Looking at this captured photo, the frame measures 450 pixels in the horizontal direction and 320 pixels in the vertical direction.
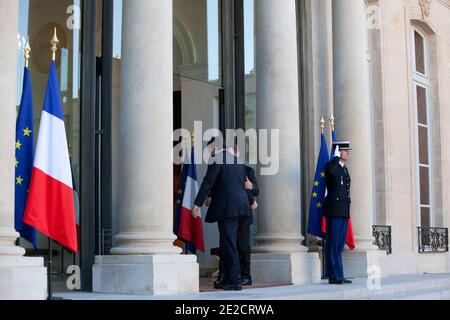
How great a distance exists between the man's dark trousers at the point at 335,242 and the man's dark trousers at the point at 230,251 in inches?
68.8

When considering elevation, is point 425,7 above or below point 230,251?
above

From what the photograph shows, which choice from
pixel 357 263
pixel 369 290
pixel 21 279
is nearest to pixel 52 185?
pixel 21 279

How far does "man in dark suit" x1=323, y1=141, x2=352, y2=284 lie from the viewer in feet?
35.6

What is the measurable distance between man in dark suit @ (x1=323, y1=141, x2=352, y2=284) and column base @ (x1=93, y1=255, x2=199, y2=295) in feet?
7.63

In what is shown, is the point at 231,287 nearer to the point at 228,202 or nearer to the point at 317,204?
the point at 228,202

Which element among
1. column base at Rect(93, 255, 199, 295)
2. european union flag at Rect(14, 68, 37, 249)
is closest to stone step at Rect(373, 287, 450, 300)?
column base at Rect(93, 255, 199, 295)

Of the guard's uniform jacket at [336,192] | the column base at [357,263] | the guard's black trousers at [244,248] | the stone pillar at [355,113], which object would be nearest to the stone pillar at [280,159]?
the guard's uniform jacket at [336,192]

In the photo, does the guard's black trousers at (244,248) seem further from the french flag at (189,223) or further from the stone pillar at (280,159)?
the stone pillar at (280,159)

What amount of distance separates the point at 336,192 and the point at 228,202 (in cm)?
184

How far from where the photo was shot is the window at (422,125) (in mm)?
17453

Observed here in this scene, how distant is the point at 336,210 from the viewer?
427 inches
